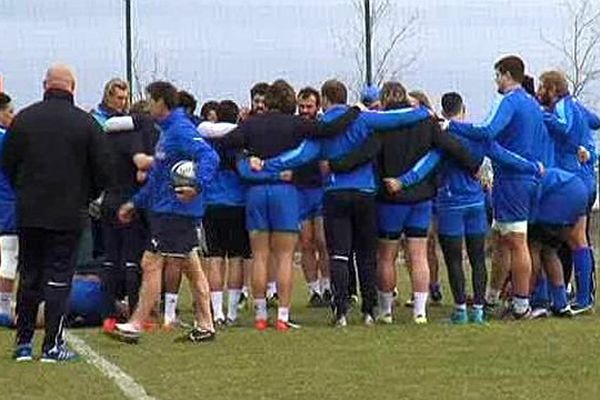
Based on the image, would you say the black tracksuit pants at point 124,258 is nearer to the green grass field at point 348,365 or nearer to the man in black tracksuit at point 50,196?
the green grass field at point 348,365

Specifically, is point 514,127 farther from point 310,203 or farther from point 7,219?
point 7,219

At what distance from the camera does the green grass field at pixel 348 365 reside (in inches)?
311

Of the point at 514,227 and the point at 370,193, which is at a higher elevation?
the point at 370,193

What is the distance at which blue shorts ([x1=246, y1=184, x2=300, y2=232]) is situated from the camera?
11.4 m

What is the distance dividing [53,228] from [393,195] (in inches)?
132

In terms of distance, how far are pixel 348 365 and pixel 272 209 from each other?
8.73ft

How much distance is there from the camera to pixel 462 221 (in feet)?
38.7

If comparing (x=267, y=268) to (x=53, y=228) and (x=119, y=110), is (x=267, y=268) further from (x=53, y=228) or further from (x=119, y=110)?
(x=53, y=228)

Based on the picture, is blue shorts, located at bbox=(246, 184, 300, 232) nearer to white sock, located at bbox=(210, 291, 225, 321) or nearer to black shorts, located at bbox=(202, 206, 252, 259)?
black shorts, located at bbox=(202, 206, 252, 259)

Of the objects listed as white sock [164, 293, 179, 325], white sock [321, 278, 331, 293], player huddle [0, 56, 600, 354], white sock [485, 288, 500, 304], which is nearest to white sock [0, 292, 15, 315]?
player huddle [0, 56, 600, 354]

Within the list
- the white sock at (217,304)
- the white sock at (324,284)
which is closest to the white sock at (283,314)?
the white sock at (217,304)

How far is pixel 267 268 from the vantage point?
38.4ft

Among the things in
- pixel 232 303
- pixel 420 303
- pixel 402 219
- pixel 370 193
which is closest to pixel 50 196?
pixel 370 193

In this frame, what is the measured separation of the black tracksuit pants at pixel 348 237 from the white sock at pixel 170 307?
4.39 ft
